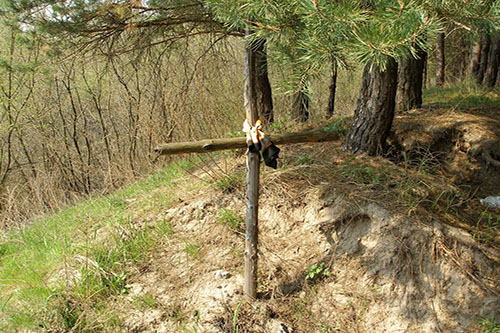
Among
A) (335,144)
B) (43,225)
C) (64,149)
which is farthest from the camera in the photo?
(64,149)

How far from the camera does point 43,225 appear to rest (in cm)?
427

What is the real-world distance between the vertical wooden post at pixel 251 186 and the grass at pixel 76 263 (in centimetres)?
99

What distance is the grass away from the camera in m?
2.43

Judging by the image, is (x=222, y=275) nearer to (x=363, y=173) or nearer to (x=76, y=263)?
(x=76, y=263)

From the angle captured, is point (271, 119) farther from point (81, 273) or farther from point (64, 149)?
point (64, 149)

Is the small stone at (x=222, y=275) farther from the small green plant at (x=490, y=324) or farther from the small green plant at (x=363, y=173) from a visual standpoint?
the small green plant at (x=490, y=324)

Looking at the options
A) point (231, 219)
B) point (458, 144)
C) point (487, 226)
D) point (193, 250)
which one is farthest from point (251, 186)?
point (458, 144)

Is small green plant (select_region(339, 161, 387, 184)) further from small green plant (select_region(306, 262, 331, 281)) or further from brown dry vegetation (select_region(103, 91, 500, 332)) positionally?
small green plant (select_region(306, 262, 331, 281))

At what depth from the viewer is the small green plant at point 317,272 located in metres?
2.59

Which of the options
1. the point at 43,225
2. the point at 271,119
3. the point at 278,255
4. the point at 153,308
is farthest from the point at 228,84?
the point at 153,308

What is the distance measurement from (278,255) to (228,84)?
3844 millimetres

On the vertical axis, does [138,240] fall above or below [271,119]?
below

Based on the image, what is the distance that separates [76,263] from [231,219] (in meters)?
1.31

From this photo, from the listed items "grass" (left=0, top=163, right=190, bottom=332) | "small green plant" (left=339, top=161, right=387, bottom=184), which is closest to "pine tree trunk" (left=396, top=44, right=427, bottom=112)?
"small green plant" (left=339, top=161, right=387, bottom=184)
